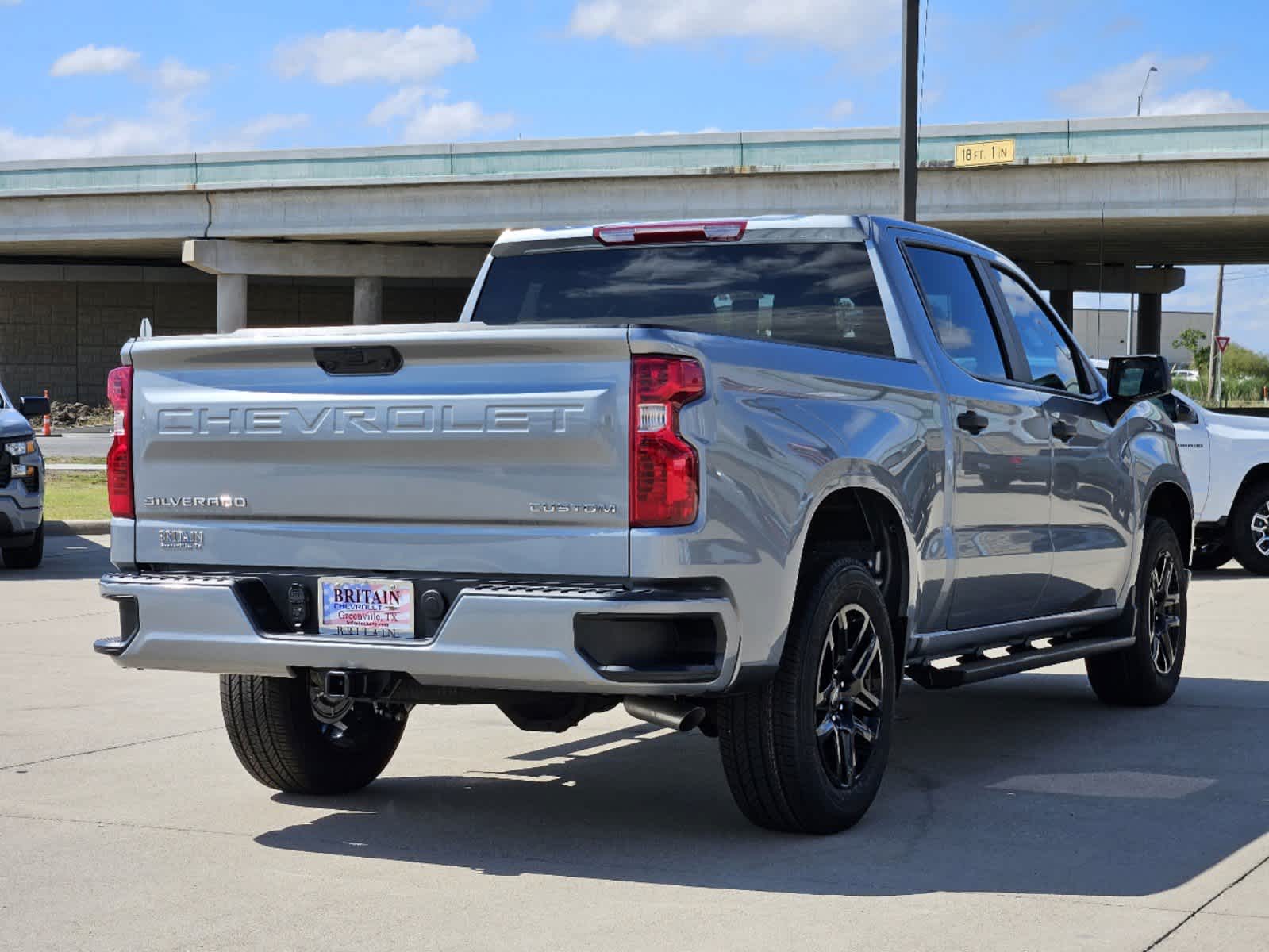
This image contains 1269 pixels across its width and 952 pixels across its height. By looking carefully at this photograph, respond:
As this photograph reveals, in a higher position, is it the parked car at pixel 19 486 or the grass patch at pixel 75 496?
the parked car at pixel 19 486

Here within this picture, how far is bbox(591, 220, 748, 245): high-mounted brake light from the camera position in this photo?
23.8ft

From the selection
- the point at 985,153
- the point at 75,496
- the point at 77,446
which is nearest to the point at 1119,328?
the point at 985,153

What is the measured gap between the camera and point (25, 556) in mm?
16234

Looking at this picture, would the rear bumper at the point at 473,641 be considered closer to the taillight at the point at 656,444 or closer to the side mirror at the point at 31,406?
the taillight at the point at 656,444

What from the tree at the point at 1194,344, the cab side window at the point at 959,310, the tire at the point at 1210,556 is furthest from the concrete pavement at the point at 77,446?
the tree at the point at 1194,344

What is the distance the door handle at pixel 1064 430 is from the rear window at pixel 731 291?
48.5 inches

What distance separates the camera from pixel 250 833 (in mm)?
6227

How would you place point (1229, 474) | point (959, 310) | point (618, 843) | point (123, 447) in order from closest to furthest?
point (618, 843) < point (123, 447) < point (959, 310) < point (1229, 474)

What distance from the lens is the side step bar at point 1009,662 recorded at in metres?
7.00

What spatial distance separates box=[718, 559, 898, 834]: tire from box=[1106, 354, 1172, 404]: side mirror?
2.65 meters

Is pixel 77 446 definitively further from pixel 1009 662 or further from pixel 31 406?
pixel 1009 662

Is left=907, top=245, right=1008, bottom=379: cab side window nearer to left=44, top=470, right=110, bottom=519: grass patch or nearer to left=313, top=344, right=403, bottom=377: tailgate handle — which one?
left=313, top=344, right=403, bottom=377: tailgate handle

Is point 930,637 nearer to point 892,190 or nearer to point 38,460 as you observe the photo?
point 38,460

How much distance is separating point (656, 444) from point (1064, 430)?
312 cm
